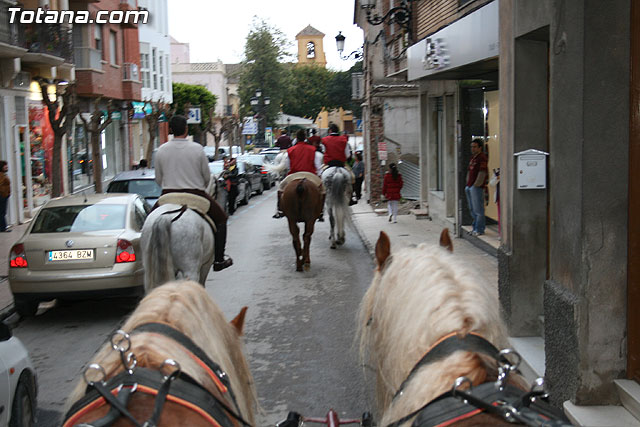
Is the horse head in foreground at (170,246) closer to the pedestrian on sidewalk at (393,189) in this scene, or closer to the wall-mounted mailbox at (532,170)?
the wall-mounted mailbox at (532,170)

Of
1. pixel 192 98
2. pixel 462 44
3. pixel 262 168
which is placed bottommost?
pixel 262 168

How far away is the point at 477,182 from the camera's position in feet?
47.5

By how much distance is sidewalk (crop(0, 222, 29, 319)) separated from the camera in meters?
10.3

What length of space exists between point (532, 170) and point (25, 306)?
6.67 meters

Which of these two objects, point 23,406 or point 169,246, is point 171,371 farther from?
point 169,246

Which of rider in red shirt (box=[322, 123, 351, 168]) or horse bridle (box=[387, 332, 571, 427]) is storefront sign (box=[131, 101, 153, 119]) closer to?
rider in red shirt (box=[322, 123, 351, 168])

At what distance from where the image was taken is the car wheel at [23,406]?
5180mm

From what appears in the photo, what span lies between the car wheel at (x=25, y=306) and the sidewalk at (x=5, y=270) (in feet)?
1.18

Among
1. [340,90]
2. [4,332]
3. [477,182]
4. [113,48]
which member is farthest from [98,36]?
[340,90]

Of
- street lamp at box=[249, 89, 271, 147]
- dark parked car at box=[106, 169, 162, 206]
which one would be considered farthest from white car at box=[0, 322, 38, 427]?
street lamp at box=[249, 89, 271, 147]

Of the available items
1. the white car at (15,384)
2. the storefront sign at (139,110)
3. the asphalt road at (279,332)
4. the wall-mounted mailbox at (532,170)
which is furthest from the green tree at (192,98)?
the white car at (15,384)

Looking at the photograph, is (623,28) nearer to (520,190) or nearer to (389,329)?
(520,190)

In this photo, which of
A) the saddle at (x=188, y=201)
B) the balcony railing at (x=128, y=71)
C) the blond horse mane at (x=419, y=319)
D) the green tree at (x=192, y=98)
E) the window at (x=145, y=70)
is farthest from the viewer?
the green tree at (x=192, y=98)

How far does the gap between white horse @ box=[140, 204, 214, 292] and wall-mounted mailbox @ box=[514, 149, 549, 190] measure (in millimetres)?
3500
